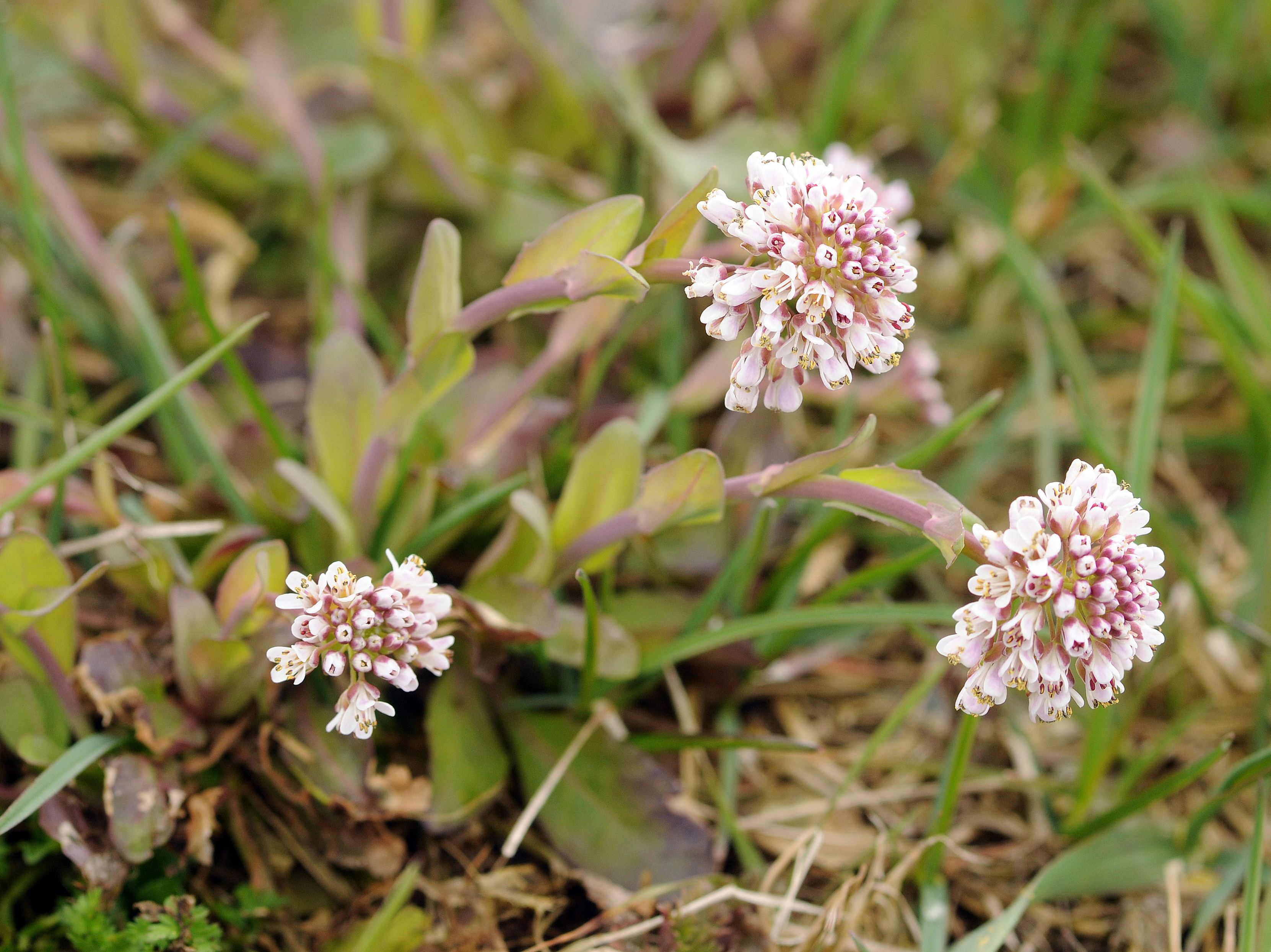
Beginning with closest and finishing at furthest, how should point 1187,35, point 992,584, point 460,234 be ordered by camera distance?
point 992,584 → point 460,234 → point 1187,35

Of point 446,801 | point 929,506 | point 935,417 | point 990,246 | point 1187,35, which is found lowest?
point 446,801

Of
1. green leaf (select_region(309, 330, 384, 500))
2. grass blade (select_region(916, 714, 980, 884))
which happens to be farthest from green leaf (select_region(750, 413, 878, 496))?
green leaf (select_region(309, 330, 384, 500))

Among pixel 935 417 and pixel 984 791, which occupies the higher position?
pixel 935 417

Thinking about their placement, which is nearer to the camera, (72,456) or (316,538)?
(72,456)

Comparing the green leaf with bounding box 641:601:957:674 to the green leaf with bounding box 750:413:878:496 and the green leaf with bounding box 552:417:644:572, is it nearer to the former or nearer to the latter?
the green leaf with bounding box 552:417:644:572

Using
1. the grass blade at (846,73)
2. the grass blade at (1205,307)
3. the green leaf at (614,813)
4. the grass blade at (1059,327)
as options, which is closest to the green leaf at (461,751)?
the green leaf at (614,813)

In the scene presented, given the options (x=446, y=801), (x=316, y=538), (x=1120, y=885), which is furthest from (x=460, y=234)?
(x=1120, y=885)

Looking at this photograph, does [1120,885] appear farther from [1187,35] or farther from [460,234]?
[1187,35]
